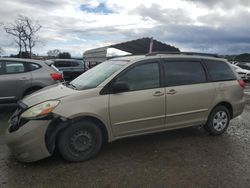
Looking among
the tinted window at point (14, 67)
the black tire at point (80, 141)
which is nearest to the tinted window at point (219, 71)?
the black tire at point (80, 141)

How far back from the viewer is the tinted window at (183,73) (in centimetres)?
563

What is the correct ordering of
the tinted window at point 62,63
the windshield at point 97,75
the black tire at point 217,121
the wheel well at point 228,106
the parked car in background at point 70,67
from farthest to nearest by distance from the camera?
1. the tinted window at point 62,63
2. the parked car in background at point 70,67
3. the wheel well at point 228,106
4. the black tire at point 217,121
5. the windshield at point 97,75

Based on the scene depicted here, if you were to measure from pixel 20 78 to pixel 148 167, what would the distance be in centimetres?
508

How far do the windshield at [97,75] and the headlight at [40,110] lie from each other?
667 millimetres

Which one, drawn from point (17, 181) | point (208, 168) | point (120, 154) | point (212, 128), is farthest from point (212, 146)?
point (17, 181)

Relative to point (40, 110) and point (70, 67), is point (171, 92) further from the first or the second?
point (70, 67)

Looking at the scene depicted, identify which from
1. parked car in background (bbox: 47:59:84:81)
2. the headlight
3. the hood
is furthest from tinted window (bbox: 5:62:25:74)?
parked car in background (bbox: 47:59:84:81)

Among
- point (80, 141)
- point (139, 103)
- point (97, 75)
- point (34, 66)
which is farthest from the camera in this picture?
point (34, 66)

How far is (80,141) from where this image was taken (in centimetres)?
472

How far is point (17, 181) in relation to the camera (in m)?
4.10

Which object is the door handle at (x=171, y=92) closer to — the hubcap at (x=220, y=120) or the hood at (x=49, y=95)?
Answer: the hubcap at (x=220, y=120)

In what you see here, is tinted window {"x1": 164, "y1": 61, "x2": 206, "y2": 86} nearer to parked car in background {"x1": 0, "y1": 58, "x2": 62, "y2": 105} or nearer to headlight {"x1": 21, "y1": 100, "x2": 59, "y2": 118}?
headlight {"x1": 21, "y1": 100, "x2": 59, "y2": 118}

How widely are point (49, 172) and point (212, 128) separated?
342 cm

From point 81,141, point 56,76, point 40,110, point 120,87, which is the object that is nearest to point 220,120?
point 120,87
